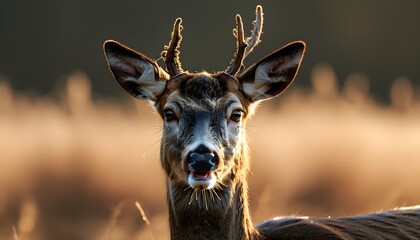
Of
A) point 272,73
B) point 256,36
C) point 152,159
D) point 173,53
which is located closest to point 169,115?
point 173,53

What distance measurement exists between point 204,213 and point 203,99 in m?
0.62

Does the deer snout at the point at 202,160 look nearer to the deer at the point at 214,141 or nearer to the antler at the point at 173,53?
the deer at the point at 214,141

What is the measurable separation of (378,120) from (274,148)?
2502 mm

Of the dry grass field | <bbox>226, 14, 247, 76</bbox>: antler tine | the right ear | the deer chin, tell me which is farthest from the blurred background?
the deer chin

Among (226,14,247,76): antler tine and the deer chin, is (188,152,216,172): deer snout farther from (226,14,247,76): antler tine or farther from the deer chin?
(226,14,247,76): antler tine

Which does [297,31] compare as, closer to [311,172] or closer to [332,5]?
[332,5]

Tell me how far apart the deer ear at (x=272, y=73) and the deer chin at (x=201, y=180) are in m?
0.94

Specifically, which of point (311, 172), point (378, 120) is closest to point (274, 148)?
point (311, 172)

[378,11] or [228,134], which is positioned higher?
[228,134]

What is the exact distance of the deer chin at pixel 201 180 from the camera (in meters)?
7.57

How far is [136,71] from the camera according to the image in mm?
8570

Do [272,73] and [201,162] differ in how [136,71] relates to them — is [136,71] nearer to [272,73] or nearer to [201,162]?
[272,73]

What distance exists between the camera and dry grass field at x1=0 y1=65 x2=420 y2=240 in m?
14.8

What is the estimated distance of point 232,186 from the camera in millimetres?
8016
